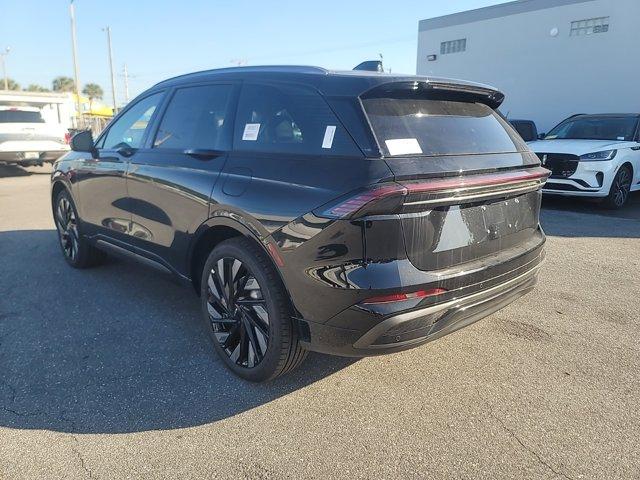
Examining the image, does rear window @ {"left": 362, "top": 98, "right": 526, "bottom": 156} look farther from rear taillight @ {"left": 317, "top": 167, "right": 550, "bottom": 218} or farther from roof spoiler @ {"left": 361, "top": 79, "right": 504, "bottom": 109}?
rear taillight @ {"left": 317, "top": 167, "right": 550, "bottom": 218}

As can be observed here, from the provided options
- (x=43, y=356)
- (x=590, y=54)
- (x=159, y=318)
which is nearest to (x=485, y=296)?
(x=159, y=318)

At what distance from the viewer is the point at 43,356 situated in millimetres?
3289

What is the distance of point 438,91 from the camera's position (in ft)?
9.14

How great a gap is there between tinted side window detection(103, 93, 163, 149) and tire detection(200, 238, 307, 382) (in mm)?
1553

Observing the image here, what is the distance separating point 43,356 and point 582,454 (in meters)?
3.22

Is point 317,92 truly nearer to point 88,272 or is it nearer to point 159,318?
point 159,318

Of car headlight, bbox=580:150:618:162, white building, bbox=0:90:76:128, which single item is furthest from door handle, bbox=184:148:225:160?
white building, bbox=0:90:76:128

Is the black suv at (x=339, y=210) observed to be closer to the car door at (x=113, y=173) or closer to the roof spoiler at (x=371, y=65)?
the car door at (x=113, y=173)

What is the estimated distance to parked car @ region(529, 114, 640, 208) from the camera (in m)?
7.98

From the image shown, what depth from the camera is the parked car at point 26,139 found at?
1295 centimetres

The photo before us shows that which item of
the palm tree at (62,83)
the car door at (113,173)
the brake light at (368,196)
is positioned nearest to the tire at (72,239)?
the car door at (113,173)

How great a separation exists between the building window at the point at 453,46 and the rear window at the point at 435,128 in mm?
18264

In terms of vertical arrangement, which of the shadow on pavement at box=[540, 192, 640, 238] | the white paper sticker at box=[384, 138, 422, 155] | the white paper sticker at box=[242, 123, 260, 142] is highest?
the white paper sticker at box=[242, 123, 260, 142]

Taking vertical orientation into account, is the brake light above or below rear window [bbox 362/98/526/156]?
below
